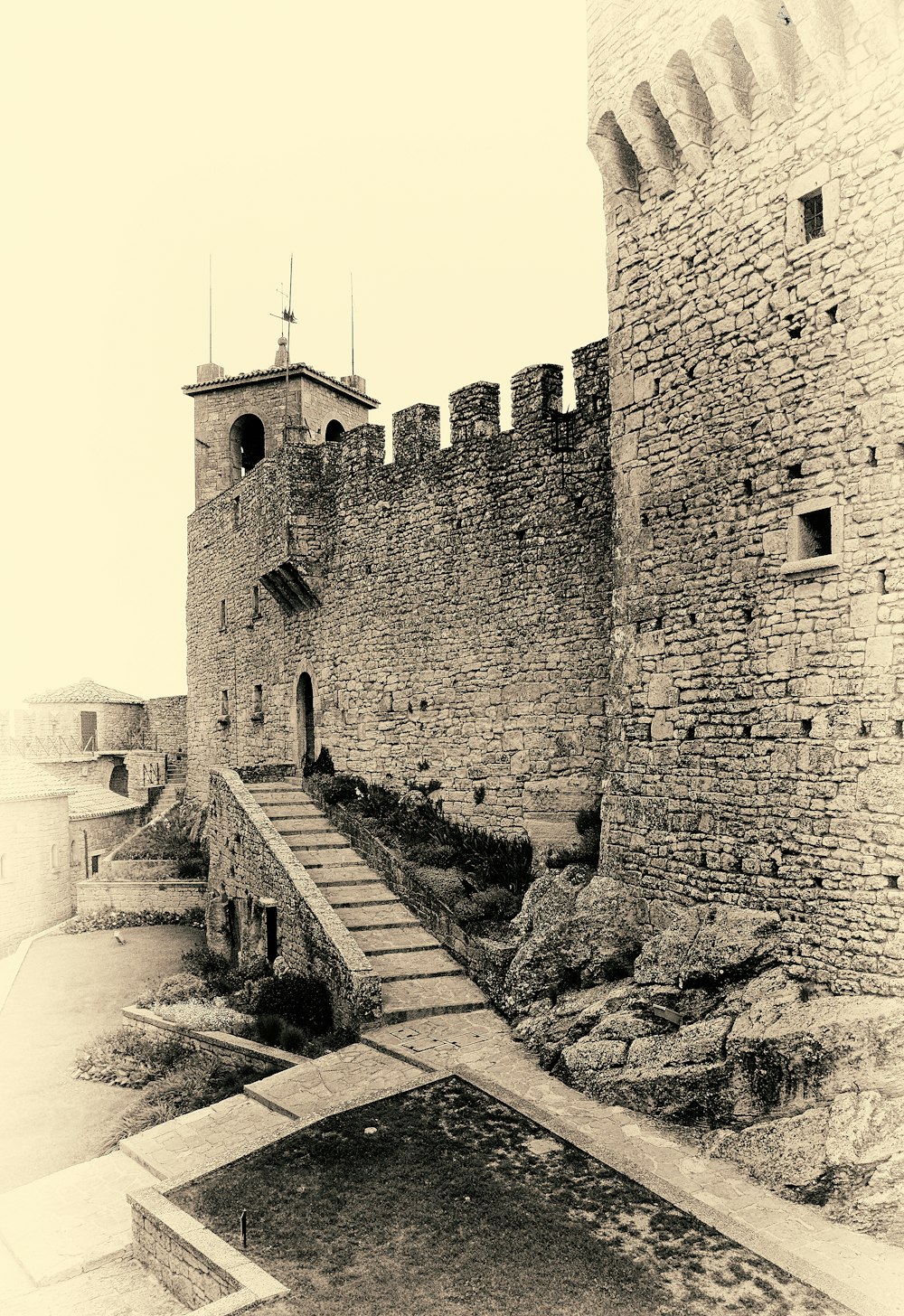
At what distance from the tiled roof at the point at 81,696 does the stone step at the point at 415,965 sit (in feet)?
88.0

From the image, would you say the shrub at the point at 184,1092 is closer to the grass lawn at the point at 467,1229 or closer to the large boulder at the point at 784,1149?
the grass lawn at the point at 467,1229

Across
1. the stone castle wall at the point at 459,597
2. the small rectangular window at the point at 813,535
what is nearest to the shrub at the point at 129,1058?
the stone castle wall at the point at 459,597

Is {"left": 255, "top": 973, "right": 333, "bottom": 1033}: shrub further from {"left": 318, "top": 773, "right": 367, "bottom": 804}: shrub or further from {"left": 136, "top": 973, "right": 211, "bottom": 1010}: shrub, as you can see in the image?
{"left": 318, "top": 773, "right": 367, "bottom": 804}: shrub

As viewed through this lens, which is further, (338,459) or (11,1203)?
(338,459)

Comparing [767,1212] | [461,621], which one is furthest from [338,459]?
[767,1212]

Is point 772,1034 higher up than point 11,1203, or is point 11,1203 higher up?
point 772,1034

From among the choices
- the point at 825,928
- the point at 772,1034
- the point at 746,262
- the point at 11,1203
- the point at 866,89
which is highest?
the point at 866,89

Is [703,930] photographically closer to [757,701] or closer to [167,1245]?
[757,701]

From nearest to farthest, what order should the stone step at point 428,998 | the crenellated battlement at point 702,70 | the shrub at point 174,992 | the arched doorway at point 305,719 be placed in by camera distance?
the crenellated battlement at point 702,70, the stone step at point 428,998, the shrub at point 174,992, the arched doorway at point 305,719

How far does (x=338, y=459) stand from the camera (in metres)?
17.6

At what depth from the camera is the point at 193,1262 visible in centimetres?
607

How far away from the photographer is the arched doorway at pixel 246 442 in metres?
24.2

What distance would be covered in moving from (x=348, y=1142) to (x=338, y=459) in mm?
12748

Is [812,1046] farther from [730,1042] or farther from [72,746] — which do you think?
[72,746]
